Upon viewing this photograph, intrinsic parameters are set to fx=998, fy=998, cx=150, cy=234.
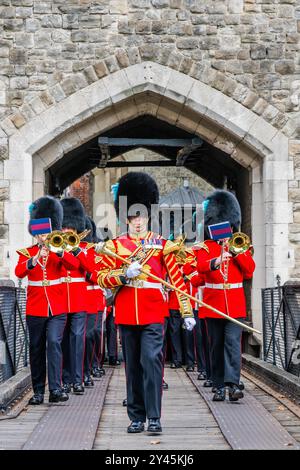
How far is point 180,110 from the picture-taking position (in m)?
13.5

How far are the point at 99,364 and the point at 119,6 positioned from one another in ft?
15.7

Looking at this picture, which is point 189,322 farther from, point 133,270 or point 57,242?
point 57,242

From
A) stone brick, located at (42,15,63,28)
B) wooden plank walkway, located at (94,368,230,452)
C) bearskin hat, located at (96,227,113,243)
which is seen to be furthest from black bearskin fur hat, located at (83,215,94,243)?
stone brick, located at (42,15,63,28)

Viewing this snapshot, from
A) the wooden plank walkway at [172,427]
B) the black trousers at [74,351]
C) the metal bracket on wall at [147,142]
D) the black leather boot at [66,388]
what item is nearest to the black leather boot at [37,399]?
Result: the wooden plank walkway at [172,427]

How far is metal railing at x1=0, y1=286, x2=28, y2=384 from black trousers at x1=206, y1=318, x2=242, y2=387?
70.6 inches

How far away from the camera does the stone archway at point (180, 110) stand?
Result: 12.8 m

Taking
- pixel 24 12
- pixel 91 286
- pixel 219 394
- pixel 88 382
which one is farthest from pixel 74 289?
pixel 24 12

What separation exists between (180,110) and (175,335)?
3.06 meters

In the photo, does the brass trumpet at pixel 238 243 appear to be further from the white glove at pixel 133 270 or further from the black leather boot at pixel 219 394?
the white glove at pixel 133 270

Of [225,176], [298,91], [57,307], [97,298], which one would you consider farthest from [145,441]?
[225,176]

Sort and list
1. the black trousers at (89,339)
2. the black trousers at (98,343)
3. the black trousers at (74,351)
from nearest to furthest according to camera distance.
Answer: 1. the black trousers at (74,351)
2. the black trousers at (89,339)
3. the black trousers at (98,343)

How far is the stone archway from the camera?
42.1 feet

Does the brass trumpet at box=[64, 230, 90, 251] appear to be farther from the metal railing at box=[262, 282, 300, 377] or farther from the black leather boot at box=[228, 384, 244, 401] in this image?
the metal railing at box=[262, 282, 300, 377]

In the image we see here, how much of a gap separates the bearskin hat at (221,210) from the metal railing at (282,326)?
1.22 m
